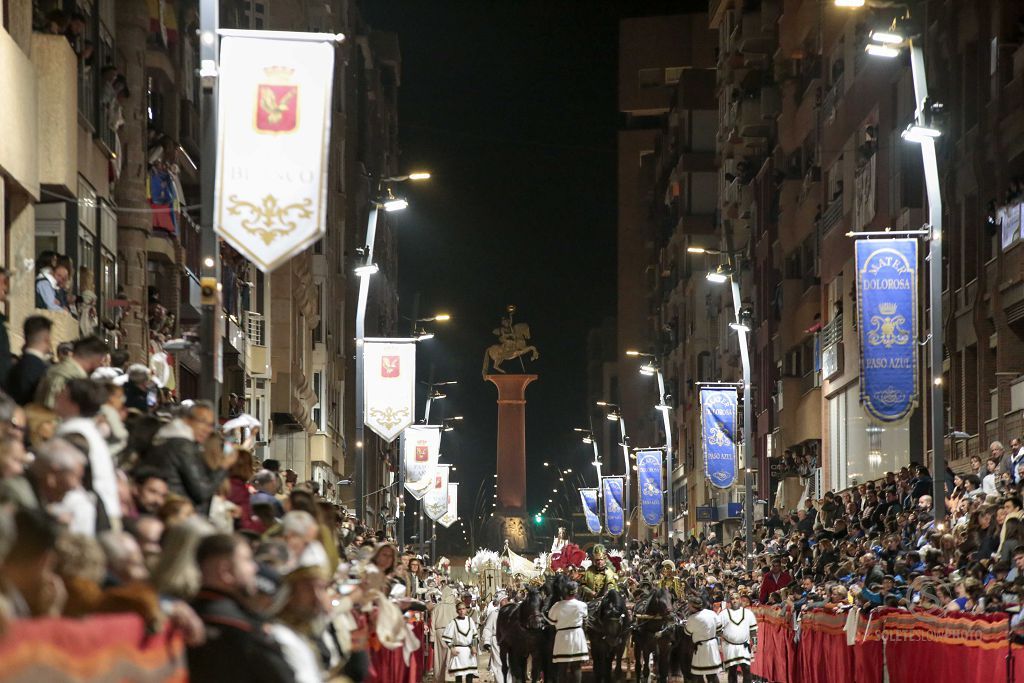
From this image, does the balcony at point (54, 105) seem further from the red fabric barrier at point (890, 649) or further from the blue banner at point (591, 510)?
the blue banner at point (591, 510)

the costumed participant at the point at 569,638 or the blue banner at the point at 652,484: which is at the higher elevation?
the blue banner at the point at 652,484

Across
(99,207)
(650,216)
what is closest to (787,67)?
(99,207)

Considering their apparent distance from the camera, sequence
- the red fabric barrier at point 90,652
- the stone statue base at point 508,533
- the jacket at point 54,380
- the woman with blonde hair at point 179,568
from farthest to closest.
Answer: the stone statue base at point 508,533, the jacket at point 54,380, the woman with blonde hair at point 179,568, the red fabric barrier at point 90,652

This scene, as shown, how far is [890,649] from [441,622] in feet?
49.4

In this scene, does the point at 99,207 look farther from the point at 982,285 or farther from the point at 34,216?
the point at 982,285

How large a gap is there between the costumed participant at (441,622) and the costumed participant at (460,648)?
41 centimetres

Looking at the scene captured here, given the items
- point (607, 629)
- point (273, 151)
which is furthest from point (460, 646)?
point (273, 151)

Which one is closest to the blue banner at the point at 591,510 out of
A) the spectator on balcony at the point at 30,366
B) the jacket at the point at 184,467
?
the spectator on balcony at the point at 30,366

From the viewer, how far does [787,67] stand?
71.8m

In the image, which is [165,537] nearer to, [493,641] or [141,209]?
[141,209]

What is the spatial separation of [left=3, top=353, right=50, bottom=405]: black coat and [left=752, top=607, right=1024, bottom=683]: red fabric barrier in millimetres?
10455

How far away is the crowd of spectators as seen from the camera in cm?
904

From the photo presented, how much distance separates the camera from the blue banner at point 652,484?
79.6 m

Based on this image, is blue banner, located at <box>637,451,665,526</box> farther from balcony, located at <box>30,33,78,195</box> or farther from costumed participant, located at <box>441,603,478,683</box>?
balcony, located at <box>30,33,78,195</box>
